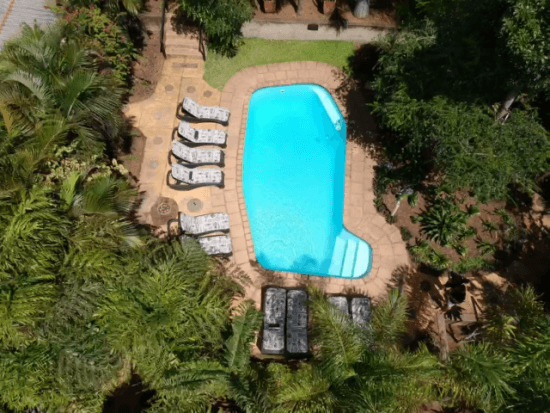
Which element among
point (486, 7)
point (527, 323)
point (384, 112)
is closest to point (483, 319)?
point (527, 323)

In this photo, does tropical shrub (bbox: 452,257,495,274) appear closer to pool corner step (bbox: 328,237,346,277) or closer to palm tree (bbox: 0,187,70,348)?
pool corner step (bbox: 328,237,346,277)

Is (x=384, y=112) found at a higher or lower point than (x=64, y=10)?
lower

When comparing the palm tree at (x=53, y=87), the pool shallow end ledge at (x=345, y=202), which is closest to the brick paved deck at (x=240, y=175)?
the pool shallow end ledge at (x=345, y=202)

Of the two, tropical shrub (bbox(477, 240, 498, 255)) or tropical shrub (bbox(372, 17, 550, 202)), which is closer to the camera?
tropical shrub (bbox(372, 17, 550, 202))

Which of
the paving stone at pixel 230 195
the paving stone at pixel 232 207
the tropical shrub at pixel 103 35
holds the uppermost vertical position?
the tropical shrub at pixel 103 35

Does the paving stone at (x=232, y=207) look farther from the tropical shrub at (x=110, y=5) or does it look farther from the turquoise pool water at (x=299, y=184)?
the tropical shrub at (x=110, y=5)

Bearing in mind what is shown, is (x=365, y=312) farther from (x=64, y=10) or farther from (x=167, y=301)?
(x=64, y=10)

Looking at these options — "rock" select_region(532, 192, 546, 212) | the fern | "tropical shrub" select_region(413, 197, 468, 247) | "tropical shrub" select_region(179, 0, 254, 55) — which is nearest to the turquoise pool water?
"tropical shrub" select_region(413, 197, 468, 247)
